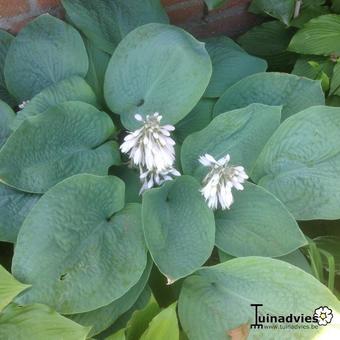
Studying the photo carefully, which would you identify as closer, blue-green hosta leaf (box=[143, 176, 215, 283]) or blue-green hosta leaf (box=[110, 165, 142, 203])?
blue-green hosta leaf (box=[143, 176, 215, 283])

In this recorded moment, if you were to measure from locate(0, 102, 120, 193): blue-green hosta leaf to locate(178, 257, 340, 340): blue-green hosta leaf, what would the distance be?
35 centimetres

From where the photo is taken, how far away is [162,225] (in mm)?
1071

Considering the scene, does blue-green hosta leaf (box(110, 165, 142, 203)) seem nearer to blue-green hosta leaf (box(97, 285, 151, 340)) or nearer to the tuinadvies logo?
blue-green hosta leaf (box(97, 285, 151, 340))

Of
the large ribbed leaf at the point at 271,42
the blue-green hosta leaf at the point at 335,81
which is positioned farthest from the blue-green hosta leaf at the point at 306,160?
the large ribbed leaf at the point at 271,42

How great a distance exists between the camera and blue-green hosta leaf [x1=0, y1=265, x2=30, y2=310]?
2.98 ft

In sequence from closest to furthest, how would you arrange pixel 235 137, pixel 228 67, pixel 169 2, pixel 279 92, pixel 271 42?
pixel 235 137 → pixel 279 92 → pixel 228 67 → pixel 169 2 → pixel 271 42

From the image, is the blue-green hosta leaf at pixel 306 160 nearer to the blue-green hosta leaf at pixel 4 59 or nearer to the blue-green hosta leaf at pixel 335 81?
the blue-green hosta leaf at pixel 335 81

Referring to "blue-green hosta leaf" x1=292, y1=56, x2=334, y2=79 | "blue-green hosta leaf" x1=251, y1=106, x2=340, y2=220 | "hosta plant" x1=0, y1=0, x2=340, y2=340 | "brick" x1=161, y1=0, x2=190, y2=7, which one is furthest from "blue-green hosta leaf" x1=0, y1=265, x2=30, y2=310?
"blue-green hosta leaf" x1=292, y1=56, x2=334, y2=79

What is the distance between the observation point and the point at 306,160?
3.88ft

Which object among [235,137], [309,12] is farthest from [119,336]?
[309,12]

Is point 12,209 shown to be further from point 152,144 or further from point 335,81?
point 335,81

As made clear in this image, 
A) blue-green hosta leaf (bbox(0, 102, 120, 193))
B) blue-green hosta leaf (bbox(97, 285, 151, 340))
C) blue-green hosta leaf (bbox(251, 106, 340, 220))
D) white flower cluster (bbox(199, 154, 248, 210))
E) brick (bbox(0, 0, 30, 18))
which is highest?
brick (bbox(0, 0, 30, 18))

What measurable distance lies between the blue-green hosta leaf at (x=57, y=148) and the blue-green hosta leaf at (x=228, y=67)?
34 centimetres

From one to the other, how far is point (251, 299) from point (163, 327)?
0.20 meters
